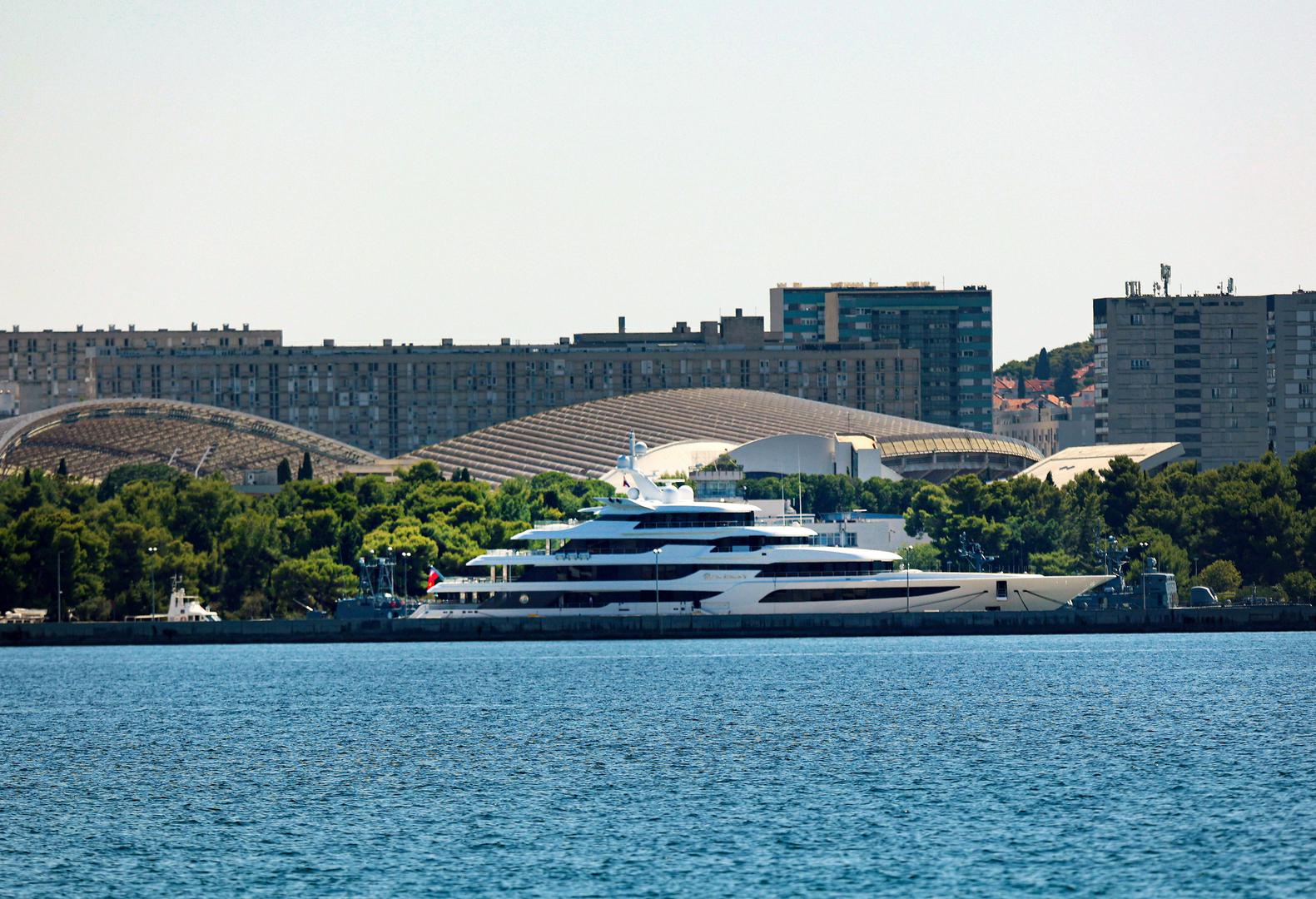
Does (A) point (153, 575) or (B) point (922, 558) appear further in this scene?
(B) point (922, 558)

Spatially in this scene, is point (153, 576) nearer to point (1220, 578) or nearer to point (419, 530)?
point (419, 530)

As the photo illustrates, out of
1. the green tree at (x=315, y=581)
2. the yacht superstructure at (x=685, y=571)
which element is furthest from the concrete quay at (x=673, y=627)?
the green tree at (x=315, y=581)

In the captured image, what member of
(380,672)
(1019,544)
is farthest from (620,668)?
(1019,544)

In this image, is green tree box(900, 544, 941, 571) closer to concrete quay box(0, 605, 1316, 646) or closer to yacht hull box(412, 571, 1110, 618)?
yacht hull box(412, 571, 1110, 618)

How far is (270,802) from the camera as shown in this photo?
68.3m

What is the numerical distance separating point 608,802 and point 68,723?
3331cm

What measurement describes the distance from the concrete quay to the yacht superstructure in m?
1.38

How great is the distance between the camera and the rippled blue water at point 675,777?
56812mm

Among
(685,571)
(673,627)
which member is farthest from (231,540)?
(673,627)

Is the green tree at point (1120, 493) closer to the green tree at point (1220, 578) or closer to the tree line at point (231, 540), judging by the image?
the green tree at point (1220, 578)

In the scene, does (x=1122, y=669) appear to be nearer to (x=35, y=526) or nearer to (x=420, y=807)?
(x=420, y=807)

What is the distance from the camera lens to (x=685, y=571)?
12644 cm

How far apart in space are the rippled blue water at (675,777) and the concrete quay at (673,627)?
9287 mm

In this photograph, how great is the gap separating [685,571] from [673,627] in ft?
11.3
